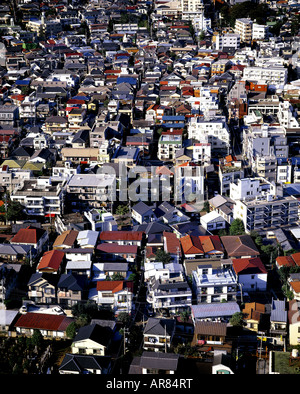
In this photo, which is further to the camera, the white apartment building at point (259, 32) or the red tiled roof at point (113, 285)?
the white apartment building at point (259, 32)

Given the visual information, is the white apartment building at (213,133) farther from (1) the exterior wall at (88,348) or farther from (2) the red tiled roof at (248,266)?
(1) the exterior wall at (88,348)

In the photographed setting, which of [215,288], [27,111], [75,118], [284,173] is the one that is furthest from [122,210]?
[27,111]

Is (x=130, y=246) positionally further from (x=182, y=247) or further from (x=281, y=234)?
(x=281, y=234)

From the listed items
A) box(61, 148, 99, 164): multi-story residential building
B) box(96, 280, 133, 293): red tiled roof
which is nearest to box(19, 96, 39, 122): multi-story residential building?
box(61, 148, 99, 164): multi-story residential building

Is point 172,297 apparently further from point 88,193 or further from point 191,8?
point 191,8

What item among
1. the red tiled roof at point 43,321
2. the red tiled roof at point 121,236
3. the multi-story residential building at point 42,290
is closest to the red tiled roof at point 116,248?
the red tiled roof at point 121,236
